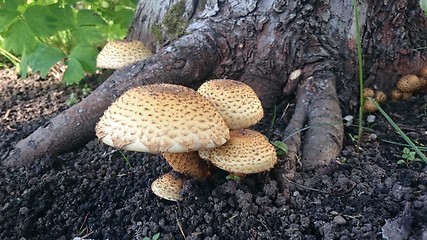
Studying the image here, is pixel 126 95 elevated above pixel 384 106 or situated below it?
above

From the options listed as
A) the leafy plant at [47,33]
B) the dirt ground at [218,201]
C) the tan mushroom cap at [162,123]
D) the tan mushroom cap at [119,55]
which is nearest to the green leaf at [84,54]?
the leafy plant at [47,33]

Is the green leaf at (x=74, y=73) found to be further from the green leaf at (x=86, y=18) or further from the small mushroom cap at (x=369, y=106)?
the small mushroom cap at (x=369, y=106)

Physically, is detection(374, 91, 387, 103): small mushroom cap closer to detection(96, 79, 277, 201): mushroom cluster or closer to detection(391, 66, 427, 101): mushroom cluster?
detection(391, 66, 427, 101): mushroom cluster

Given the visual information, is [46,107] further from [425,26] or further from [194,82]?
[425,26]

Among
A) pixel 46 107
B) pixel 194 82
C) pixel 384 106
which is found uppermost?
pixel 194 82

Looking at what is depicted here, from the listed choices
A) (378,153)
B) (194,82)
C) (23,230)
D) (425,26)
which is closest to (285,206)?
(378,153)

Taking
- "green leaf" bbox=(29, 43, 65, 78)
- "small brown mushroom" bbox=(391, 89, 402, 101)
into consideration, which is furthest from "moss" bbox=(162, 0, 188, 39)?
"small brown mushroom" bbox=(391, 89, 402, 101)

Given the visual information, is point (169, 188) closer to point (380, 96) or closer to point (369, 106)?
point (369, 106)
